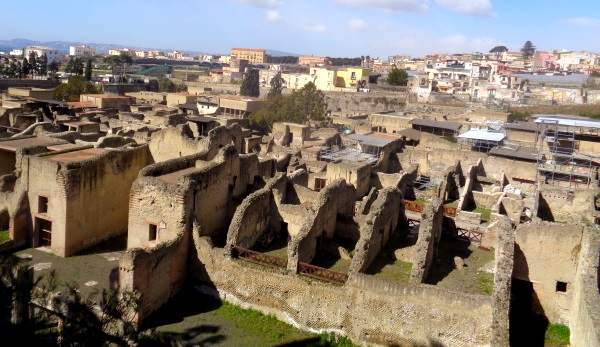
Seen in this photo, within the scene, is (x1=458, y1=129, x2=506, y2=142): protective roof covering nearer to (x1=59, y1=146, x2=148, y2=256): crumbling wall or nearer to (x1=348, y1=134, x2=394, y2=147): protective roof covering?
(x1=348, y1=134, x2=394, y2=147): protective roof covering

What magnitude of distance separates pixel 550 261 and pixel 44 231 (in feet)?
60.3

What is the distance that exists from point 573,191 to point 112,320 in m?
24.6

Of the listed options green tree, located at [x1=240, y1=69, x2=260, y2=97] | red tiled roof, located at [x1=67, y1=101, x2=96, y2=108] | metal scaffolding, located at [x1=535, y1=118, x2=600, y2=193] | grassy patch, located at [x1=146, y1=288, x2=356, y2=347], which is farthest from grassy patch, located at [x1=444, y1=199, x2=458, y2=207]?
green tree, located at [x1=240, y1=69, x2=260, y2=97]

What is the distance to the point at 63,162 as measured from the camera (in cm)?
1925

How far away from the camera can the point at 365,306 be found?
14.8 m

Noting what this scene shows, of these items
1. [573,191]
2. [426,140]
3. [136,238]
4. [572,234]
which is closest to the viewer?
[572,234]

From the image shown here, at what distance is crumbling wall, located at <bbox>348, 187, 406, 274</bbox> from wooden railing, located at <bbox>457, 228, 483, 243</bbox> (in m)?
2.71

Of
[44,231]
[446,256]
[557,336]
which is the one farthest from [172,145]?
[557,336]

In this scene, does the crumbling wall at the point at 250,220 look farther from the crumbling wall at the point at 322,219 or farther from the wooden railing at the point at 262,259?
the crumbling wall at the point at 322,219

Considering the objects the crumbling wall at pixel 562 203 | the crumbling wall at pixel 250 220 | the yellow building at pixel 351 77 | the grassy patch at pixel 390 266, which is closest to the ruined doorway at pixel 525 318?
the grassy patch at pixel 390 266

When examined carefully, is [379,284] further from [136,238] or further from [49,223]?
[49,223]

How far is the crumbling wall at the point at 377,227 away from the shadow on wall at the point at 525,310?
4875 millimetres

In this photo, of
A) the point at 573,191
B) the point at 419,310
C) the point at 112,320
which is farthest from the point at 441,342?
the point at 573,191

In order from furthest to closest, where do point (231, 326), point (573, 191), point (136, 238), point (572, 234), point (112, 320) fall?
1. point (573, 191)
2. point (136, 238)
3. point (572, 234)
4. point (231, 326)
5. point (112, 320)
